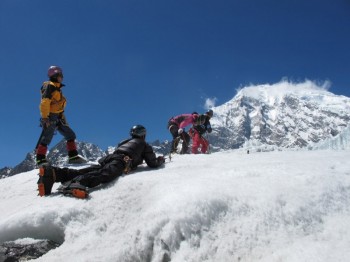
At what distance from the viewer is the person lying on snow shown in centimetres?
751

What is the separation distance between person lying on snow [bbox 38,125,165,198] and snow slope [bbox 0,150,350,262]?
308 millimetres

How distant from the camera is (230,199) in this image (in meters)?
5.79

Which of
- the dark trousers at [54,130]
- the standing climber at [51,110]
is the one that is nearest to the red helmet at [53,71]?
the standing climber at [51,110]

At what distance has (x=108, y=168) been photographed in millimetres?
7801

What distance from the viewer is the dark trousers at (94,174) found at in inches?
295

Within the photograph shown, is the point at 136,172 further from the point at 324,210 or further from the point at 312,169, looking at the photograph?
the point at 324,210

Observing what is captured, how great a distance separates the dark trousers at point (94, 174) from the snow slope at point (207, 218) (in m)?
0.28

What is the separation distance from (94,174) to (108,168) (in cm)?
32

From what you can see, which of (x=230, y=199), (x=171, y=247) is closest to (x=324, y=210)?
(x=230, y=199)

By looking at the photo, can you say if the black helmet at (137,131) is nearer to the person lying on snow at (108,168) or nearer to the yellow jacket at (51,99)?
the person lying on snow at (108,168)

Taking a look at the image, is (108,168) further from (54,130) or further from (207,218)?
(54,130)

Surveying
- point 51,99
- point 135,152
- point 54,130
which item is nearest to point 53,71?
point 51,99

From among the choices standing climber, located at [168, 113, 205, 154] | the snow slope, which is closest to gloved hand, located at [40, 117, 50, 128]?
the snow slope

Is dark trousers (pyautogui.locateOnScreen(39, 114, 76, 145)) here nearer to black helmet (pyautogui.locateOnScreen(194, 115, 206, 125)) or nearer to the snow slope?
the snow slope
